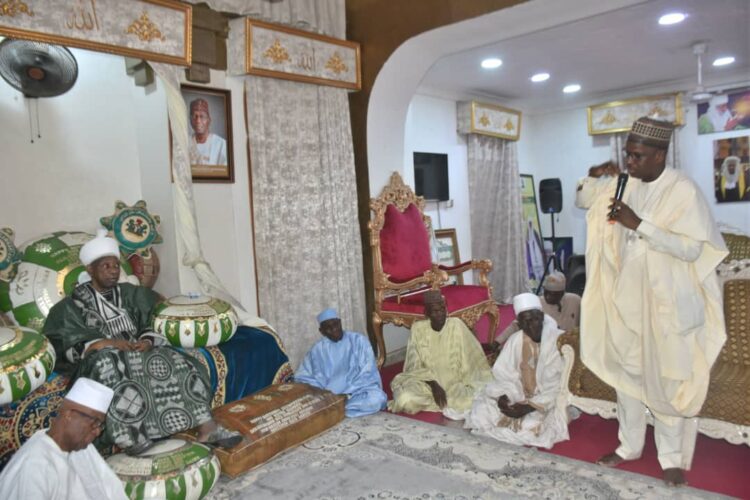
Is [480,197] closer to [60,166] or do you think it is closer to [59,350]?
[60,166]

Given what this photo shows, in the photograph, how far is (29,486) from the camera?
1879 mm

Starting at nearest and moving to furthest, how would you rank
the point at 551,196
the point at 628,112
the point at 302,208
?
the point at 302,208, the point at 628,112, the point at 551,196

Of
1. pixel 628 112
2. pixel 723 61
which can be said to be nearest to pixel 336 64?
pixel 723 61

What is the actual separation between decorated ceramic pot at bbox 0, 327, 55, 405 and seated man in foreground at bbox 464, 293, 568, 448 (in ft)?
7.71

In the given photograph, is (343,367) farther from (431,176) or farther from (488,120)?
(488,120)

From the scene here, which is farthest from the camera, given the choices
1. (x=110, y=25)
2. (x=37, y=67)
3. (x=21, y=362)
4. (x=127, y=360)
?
(x=37, y=67)

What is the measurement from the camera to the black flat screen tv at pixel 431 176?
701 cm

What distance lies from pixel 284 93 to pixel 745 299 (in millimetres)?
3441

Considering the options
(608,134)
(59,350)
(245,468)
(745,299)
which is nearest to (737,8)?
(745,299)

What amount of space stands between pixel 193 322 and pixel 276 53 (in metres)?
2.19

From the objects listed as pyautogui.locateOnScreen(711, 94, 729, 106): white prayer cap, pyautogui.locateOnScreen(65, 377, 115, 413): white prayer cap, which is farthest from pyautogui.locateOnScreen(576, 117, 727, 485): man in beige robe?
pyautogui.locateOnScreen(711, 94, 729, 106): white prayer cap

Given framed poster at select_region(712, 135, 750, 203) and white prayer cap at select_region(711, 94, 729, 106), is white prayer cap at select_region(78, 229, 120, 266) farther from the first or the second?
white prayer cap at select_region(711, 94, 729, 106)

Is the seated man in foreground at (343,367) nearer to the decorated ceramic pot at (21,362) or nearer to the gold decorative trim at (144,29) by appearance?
the decorated ceramic pot at (21,362)

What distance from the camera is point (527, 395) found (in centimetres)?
344
